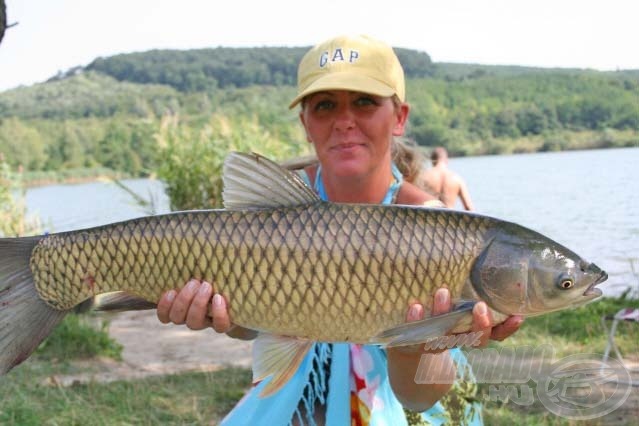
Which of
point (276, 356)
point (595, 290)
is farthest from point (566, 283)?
point (276, 356)

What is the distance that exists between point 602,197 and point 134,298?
12319 mm

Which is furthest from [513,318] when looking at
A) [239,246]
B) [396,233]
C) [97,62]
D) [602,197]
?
[97,62]

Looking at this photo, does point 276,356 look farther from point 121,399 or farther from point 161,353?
point 161,353

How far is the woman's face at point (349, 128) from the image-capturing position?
87.9 inches

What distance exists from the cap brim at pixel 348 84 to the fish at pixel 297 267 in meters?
0.42

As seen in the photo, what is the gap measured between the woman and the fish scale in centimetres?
43

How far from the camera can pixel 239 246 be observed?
1.74m

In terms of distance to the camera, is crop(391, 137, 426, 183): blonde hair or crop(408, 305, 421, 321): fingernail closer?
crop(408, 305, 421, 321): fingernail

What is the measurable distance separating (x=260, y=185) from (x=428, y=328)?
53 centimetres

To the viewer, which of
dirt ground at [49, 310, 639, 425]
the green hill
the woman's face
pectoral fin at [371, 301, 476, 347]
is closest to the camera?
pectoral fin at [371, 301, 476, 347]

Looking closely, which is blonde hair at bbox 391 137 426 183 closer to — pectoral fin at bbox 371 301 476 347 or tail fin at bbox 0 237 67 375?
pectoral fin at bbox 371 301 476 347

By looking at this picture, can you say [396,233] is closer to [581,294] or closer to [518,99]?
[581,294]

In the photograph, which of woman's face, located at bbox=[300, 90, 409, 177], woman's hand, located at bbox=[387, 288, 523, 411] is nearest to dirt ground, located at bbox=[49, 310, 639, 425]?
woman's hand, located at bbox=[387, 288, 523, 411]

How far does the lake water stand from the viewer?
9312 millimetres
